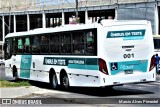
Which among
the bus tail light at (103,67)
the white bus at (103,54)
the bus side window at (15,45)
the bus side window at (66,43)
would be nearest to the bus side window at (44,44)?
the white bus at (103,54)

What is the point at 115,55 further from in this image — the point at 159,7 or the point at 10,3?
the point at 10,3

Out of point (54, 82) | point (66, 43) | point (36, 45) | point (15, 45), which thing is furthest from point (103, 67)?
point (15, 45)

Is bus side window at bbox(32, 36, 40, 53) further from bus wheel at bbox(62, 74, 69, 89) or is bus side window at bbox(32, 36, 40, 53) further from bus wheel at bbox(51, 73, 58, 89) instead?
bus wheel at bbox(62, 74, 69, 89)

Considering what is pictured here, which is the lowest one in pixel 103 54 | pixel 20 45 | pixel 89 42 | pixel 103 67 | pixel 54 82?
pixel 54 82

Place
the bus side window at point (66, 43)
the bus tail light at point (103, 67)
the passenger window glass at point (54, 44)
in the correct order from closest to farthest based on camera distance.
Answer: the bus tail light at point (103, 67) < the bus side window at point (66, 43) < the passenger window glass at point (54, 44)

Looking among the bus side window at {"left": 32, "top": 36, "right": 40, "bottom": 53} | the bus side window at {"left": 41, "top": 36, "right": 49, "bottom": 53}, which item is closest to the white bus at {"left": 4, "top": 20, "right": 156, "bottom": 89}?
the bus side window at {"left": 41, "top": 36, "right": 49, "bottom": 53}

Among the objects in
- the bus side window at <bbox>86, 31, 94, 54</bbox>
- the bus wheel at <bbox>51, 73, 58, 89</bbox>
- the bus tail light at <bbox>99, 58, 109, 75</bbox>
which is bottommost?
the bus wheel at <bbox>51, 73, 58, 89</bbox>

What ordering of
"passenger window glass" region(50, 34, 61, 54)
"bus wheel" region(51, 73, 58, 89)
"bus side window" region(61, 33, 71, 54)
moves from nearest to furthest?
"bus side window" region(61, 33, 71, 54) < "passenger window glass" region(50, 34, 61, 54) < "bus wheel" region(51, 73, 58, 89)

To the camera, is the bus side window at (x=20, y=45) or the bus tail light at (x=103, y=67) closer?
the bus tail light at (x=103, y=67)

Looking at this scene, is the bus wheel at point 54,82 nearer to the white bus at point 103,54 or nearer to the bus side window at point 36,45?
the white bus at point 103,54

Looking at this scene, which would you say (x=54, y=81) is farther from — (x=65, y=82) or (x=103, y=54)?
(x=103, y=54)

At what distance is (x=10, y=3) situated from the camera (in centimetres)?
10688

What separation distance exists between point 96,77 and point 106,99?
1.37 meters

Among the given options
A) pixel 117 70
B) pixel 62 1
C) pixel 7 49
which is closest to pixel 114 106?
pixel 117 70
